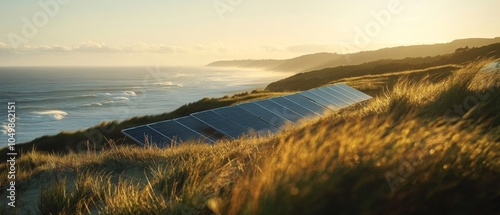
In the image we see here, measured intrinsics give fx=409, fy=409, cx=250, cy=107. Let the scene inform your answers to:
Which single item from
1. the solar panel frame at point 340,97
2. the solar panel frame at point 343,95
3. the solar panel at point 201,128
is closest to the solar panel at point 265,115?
the solar panel at point 201,128

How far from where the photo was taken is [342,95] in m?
22.5

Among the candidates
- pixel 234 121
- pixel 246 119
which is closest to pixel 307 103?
pixel 246 119

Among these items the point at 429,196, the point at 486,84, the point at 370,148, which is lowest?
the point at 429,196

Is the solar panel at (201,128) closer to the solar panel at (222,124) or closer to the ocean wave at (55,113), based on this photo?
the solar panel at (222,124)

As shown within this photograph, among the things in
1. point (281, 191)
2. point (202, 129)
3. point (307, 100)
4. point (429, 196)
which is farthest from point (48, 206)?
point (307, 100)

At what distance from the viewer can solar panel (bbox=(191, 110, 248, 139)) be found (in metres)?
13.6

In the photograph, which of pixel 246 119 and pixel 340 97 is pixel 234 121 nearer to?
pixel 246 119

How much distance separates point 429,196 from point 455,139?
1049mm

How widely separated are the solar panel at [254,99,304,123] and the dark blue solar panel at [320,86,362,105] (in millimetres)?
4760

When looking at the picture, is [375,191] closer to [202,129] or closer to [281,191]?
[281,191]

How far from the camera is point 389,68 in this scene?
77.1m

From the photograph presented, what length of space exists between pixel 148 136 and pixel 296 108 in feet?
22.2

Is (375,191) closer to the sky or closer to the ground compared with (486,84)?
closer to the ground

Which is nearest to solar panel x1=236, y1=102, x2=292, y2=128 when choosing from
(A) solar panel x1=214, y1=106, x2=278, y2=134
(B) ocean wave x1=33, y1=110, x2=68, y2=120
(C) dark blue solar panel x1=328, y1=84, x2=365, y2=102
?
(A) solar panel x1=214, y1=106, x2=278, y2=134
